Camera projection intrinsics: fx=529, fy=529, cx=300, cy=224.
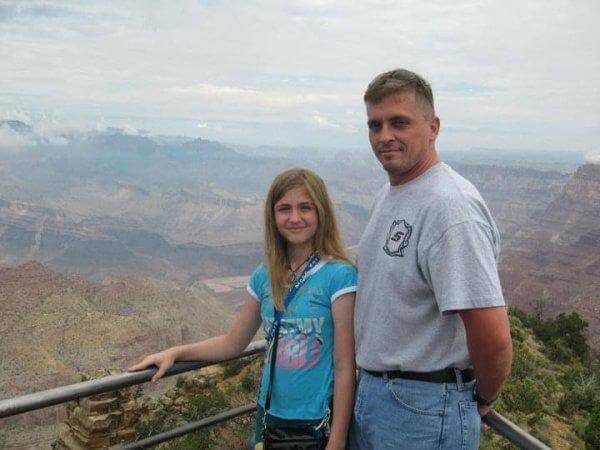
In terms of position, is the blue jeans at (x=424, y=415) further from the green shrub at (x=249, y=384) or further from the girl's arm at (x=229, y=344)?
the green shrub at (x=249, y=384)

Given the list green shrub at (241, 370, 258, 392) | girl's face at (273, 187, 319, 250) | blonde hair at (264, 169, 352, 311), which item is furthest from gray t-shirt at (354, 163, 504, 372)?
green shrub at (241, 370, 258, 392)

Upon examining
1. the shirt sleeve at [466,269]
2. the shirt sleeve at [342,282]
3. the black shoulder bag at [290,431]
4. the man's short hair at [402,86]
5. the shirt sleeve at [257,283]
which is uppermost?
the man's short hair at [402,86]

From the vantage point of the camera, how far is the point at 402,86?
2.45 meters

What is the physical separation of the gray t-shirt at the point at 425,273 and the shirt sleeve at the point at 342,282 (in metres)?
0.07

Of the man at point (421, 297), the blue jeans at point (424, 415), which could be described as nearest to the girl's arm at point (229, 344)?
the man at point (421, 297)

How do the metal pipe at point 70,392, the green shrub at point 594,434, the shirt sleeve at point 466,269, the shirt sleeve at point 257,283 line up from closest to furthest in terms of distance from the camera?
the shirt sleeve at point 466,269
the metal pipe at point 70,392
the shirt sleeve at point 257,283
the green shrub at point 594,434

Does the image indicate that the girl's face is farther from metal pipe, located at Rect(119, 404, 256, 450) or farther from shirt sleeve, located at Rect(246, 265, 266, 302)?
metal pipe, located at Rect(119, 404, 256, 450)

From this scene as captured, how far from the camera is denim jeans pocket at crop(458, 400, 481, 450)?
235 cm

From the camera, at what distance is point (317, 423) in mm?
2629

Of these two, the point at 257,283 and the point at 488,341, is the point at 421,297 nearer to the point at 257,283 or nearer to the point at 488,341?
the point at 488,341

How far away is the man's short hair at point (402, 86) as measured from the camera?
246cm

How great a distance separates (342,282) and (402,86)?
3.22ft

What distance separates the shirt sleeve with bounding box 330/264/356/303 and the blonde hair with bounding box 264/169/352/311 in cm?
10

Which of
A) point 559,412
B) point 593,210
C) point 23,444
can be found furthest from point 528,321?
point 593,210
